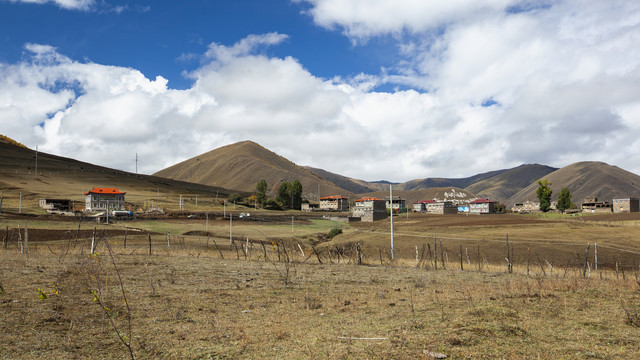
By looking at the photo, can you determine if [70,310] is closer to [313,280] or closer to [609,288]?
[313,280]

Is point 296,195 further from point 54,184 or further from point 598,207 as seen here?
point 598,207

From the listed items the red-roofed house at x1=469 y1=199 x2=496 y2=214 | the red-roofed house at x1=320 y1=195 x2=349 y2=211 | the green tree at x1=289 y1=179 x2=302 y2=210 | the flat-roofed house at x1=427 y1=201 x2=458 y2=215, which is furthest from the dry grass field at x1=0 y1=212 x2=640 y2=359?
the red-roofed house at x1=320 y1=195 x2=349 y2=211

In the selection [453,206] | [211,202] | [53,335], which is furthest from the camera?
[453,206]

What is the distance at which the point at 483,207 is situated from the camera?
164m

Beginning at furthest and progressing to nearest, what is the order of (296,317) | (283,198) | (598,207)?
(283,198) < (598,207) < (296,317)

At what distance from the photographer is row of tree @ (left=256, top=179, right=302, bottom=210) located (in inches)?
6658

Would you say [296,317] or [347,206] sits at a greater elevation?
[347,206]

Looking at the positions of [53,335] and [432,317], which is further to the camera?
[432,317]

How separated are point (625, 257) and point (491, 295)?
1370 inches

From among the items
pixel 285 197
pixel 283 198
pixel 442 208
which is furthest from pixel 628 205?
pixel 283 198

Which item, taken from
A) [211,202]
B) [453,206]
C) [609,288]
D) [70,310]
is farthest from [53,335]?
Answer: [453,206]

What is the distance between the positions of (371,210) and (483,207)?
62.4m

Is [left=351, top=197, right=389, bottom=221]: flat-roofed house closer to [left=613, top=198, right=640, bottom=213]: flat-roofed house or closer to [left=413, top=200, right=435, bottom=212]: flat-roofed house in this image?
[left=413, top=200, right=435, bottom=212]: flat-roofed house

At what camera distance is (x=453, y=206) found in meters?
168
